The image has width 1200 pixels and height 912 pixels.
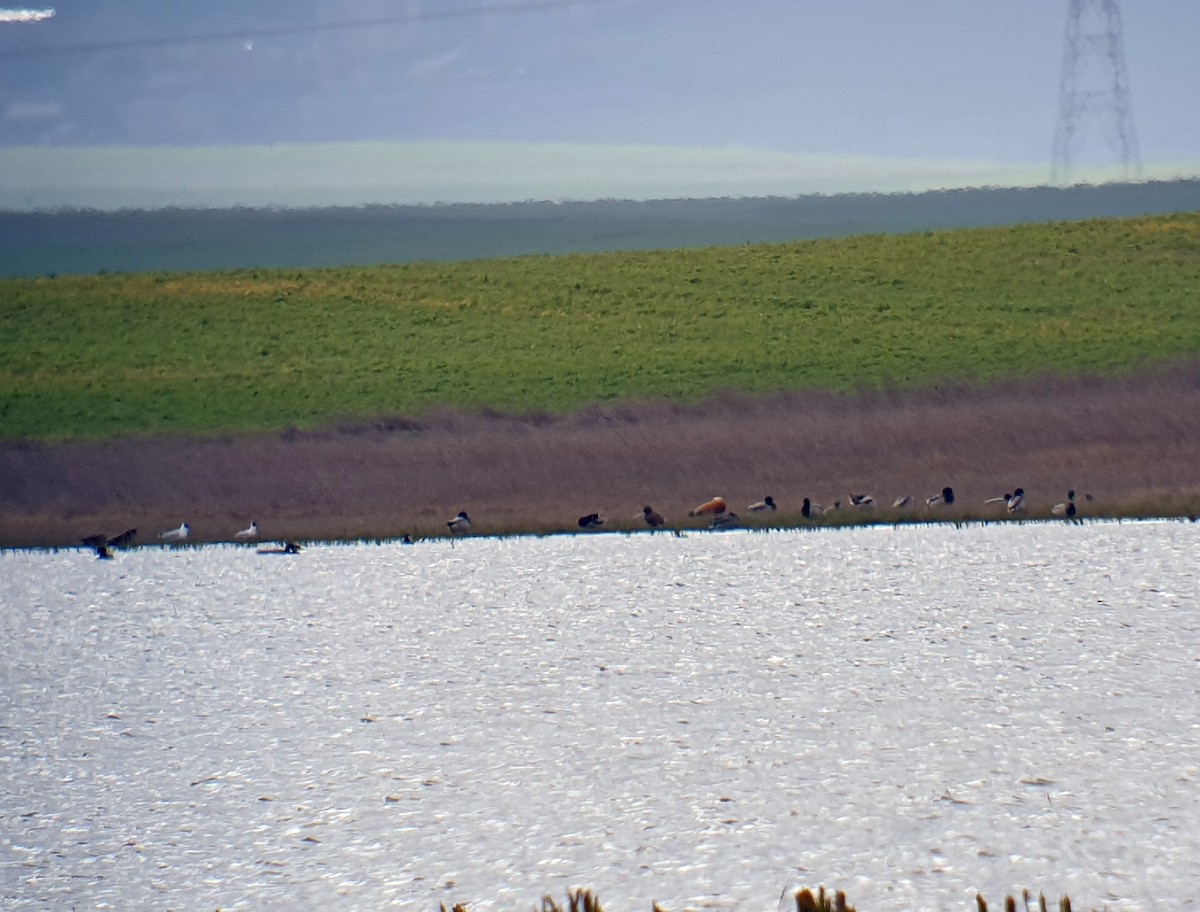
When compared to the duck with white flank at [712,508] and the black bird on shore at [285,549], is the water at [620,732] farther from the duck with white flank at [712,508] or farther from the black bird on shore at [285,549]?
the duck with white flank at [712,508]

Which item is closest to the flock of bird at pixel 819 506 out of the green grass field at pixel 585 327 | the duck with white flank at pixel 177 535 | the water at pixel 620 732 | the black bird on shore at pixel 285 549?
the water at pixel 620 732

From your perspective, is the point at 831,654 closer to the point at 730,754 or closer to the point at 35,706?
the point at 730,754

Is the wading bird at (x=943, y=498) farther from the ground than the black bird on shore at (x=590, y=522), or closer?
farther from the ground

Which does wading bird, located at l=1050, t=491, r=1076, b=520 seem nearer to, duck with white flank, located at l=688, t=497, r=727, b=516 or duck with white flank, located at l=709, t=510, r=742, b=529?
duck with white flank, located at l=709, t=510, r=742, b=529

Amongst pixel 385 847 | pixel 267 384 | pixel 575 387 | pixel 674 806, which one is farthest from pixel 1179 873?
pixel 267 384

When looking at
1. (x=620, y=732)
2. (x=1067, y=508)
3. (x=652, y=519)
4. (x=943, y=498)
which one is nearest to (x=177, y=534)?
(x=652, y=519)

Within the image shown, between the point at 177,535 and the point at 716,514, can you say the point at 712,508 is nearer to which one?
the point at 716,514
